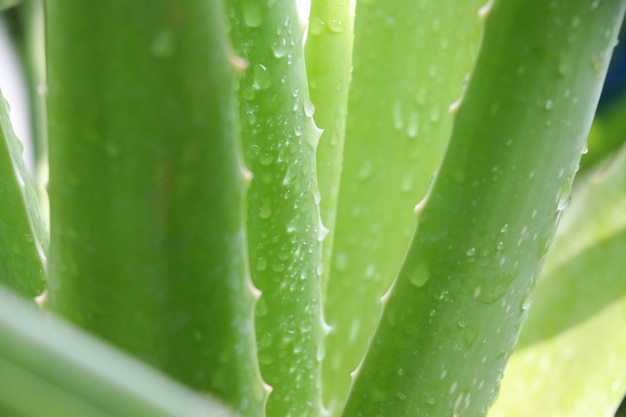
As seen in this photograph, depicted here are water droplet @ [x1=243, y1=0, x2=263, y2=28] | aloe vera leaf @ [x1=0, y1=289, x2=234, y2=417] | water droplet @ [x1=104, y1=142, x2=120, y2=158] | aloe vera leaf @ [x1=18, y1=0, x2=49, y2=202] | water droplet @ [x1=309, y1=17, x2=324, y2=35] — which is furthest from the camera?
aloe vera leaf @ [x1=18, y1=0, x2=49, y2=202]

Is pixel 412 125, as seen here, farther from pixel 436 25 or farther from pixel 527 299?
pixel 527 299

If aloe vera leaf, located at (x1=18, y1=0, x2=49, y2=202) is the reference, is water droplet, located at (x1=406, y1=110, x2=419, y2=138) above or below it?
above

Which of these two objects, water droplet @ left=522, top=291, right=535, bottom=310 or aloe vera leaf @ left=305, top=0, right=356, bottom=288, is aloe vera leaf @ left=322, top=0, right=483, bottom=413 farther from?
water droplet @ left=522, top=291, right=535, bottom=310

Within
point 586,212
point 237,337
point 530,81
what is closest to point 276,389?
point 237,337

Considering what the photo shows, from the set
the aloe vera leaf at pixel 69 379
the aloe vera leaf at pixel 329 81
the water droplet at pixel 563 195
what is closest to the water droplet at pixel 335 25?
the aloe vera leaf at pixel 329 81

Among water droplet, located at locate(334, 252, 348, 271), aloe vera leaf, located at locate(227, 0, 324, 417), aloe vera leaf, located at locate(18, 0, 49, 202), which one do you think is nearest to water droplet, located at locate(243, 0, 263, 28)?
aloe vera leaf, located at locate(227, 0, 324, 417)

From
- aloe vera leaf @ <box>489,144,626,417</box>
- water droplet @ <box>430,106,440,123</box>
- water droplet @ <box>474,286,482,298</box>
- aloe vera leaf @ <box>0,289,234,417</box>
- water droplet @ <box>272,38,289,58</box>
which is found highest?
aloe vera leaf @ <box>0,289,234,417</box>

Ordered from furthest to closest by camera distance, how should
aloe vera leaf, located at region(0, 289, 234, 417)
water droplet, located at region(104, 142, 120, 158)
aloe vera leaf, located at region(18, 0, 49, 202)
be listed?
aloe vera leaf, located at region(18, 0, 49, 202) < water droplet, located at region(104, 142, 120, 158) < aloe vera leaf, located at region(0, 289, 234, 417)
